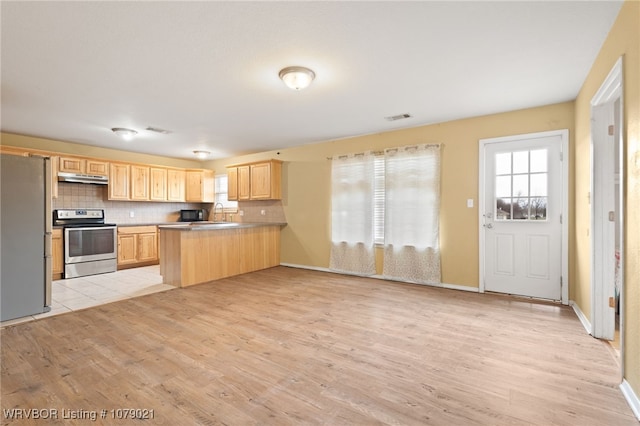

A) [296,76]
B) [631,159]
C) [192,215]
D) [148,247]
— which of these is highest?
[296,76]

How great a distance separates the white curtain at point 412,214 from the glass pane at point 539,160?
1.21 metres

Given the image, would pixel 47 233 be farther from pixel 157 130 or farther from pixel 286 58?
pixel 286 58

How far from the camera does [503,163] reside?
423 cm

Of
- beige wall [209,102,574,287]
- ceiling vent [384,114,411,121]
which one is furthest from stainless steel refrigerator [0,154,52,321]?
ceiling vent [384,114,411,121]

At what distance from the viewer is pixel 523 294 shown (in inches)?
161

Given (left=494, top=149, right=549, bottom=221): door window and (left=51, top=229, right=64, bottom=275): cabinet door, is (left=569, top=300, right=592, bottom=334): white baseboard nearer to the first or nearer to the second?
(left=494, top=149, right=549, bottom=221): door window

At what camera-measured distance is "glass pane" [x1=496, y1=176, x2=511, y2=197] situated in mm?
4198

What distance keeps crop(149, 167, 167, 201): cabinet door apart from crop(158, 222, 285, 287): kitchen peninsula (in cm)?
209

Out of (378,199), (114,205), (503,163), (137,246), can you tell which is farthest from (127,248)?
(503,163)

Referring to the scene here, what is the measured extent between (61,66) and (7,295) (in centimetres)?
252

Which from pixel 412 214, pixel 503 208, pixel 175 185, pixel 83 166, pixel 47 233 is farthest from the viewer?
pixel 175 185

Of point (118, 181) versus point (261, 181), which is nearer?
point (118, 181)

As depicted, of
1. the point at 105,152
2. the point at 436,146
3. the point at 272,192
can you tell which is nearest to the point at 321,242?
the point at 272,192

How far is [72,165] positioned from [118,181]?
2.67 ft
